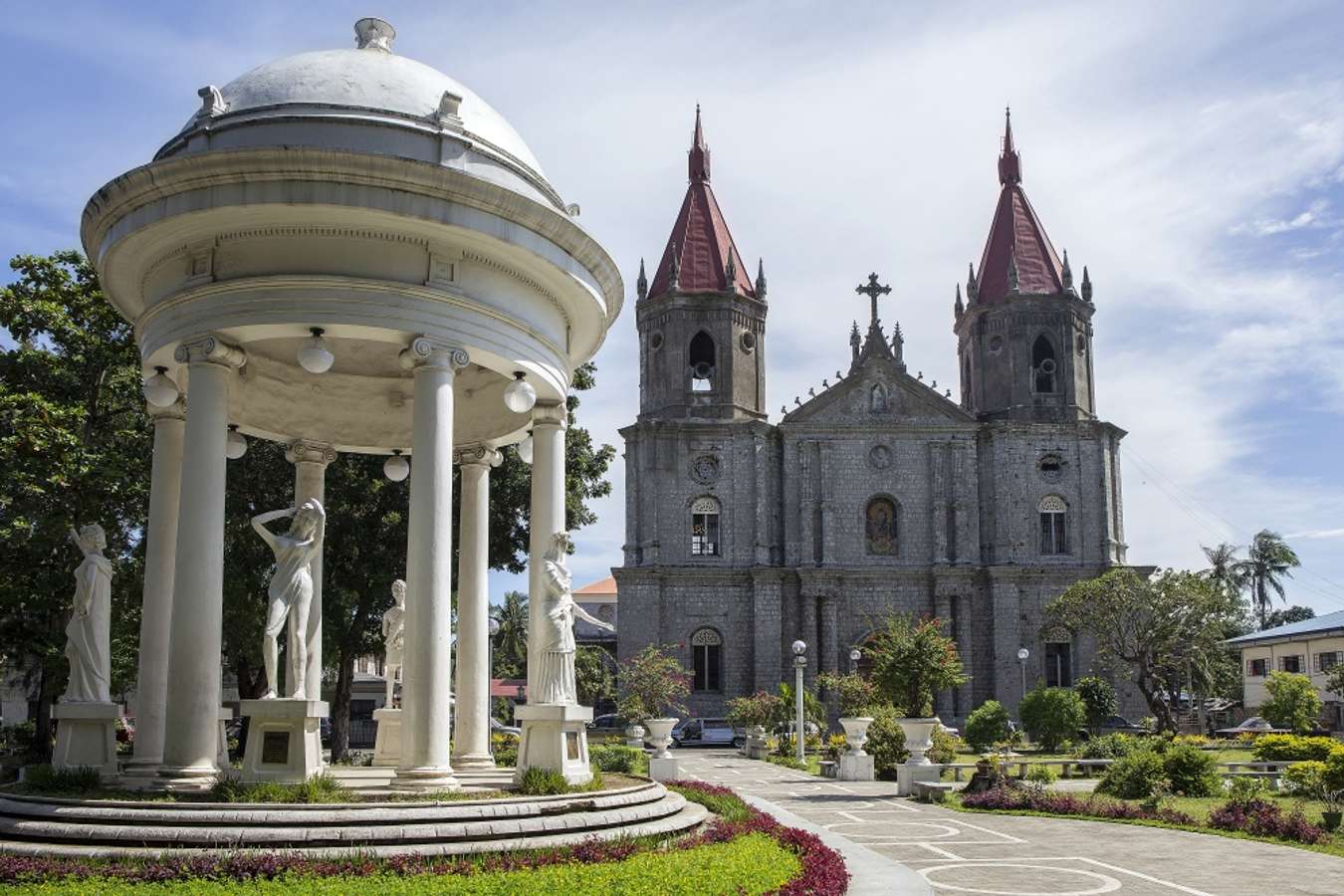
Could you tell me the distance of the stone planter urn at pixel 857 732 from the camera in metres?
29.1

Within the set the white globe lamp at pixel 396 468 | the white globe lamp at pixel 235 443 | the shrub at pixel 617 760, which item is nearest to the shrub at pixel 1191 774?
the shrub at pixel 617 760

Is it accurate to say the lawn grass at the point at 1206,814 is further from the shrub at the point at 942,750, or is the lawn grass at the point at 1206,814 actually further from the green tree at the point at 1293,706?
the green tree at the point at 1293,706

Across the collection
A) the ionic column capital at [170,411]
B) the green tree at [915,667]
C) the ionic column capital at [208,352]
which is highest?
the ionic column capital at [208,352]

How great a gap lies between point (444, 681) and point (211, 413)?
135 inches

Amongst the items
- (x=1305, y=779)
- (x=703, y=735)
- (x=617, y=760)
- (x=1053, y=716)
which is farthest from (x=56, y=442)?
(x=703, y=735)

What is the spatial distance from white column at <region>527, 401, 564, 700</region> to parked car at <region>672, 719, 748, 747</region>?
36.8 meters


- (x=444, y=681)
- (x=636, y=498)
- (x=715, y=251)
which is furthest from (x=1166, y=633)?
(x=444, y=681)

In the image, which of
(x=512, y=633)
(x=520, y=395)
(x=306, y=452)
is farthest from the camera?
(x=512, y=633)

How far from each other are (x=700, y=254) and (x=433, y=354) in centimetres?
4836

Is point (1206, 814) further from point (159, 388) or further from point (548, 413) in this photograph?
point (159, 388)

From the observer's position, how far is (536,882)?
29.5 feet

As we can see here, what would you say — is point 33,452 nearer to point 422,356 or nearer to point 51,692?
point 51,692

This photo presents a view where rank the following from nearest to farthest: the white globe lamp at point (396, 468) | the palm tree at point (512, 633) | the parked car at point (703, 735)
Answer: the white globe lamp at point (396, 468) → the parked car at point (703, 735) → the palm tree at point (512, 633)

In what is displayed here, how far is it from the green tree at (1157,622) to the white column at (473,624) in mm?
33601
